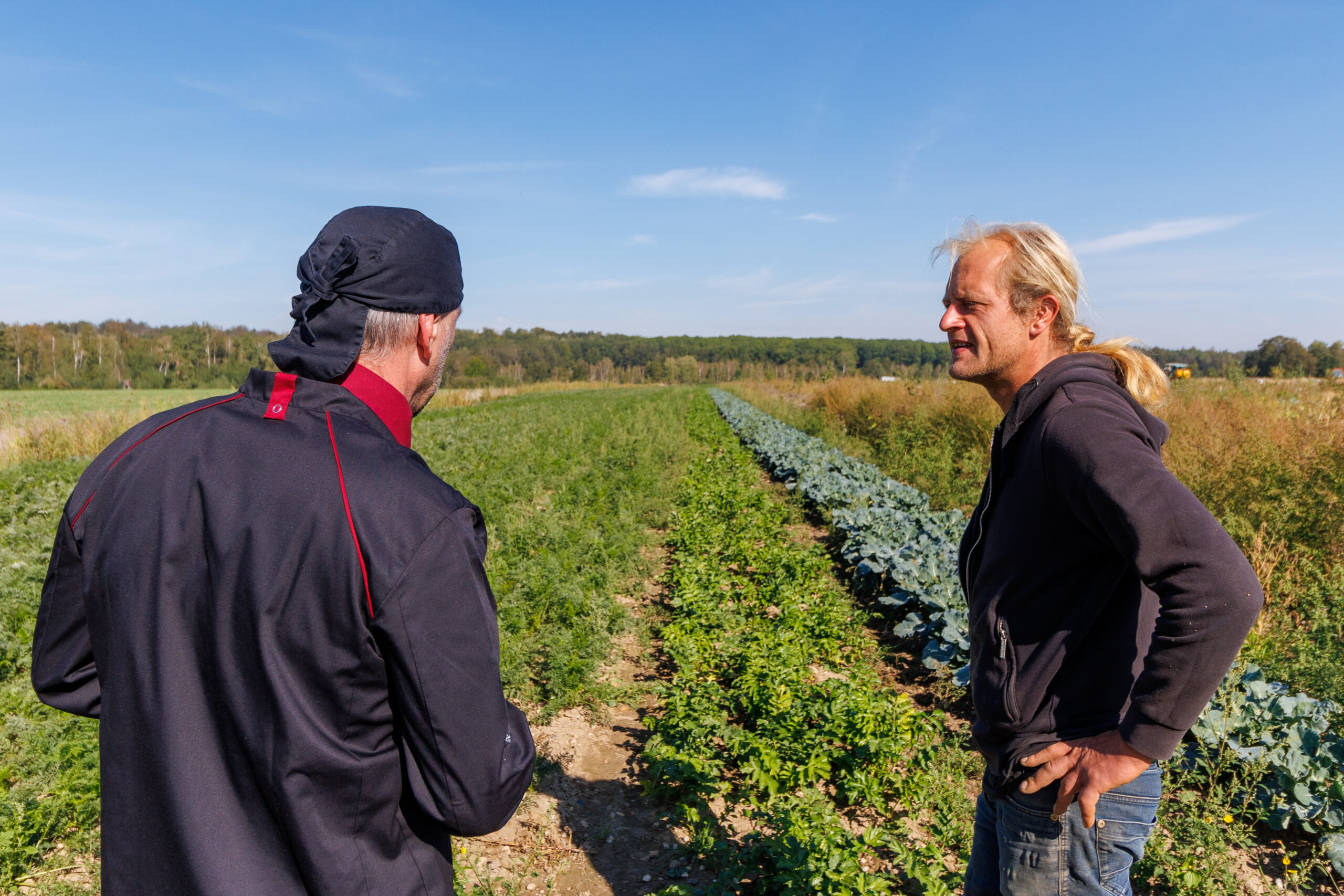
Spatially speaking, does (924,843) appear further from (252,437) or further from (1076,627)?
(252,437)

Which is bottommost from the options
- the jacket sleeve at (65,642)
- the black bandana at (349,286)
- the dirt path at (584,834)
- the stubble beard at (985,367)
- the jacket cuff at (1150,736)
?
the dirt path at (584,834)

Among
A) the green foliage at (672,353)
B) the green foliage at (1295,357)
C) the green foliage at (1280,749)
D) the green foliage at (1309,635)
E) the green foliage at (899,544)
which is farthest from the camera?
the green foliage at (672,353)

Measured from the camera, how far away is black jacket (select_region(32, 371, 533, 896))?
121 cm

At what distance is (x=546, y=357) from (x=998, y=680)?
11841 centimetres

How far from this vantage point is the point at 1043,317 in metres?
1.90

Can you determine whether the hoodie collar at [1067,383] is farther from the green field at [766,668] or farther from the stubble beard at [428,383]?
the green field at [766,668]

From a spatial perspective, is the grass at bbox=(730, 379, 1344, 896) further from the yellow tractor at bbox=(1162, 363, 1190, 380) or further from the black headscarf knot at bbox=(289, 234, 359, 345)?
the black headscarf knot at bbox=(289, 234, 359, 345)

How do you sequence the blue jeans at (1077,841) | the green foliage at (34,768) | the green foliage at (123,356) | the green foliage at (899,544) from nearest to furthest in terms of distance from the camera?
the blue jeans at (1077,841) < the green foliage at (34,768) < the green foliage at (899,544) < the green foliage at (123,356)

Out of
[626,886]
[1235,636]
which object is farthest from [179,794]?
[626,886]

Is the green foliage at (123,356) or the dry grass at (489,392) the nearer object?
the dry grass at (489,392)

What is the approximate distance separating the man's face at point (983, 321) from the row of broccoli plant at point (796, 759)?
80.7 inches

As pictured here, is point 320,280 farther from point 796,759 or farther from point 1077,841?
point 796,759

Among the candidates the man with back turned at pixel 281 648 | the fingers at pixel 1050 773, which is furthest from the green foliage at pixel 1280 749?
the man with back turned at pixel 281 648

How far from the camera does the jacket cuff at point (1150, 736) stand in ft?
4.86
